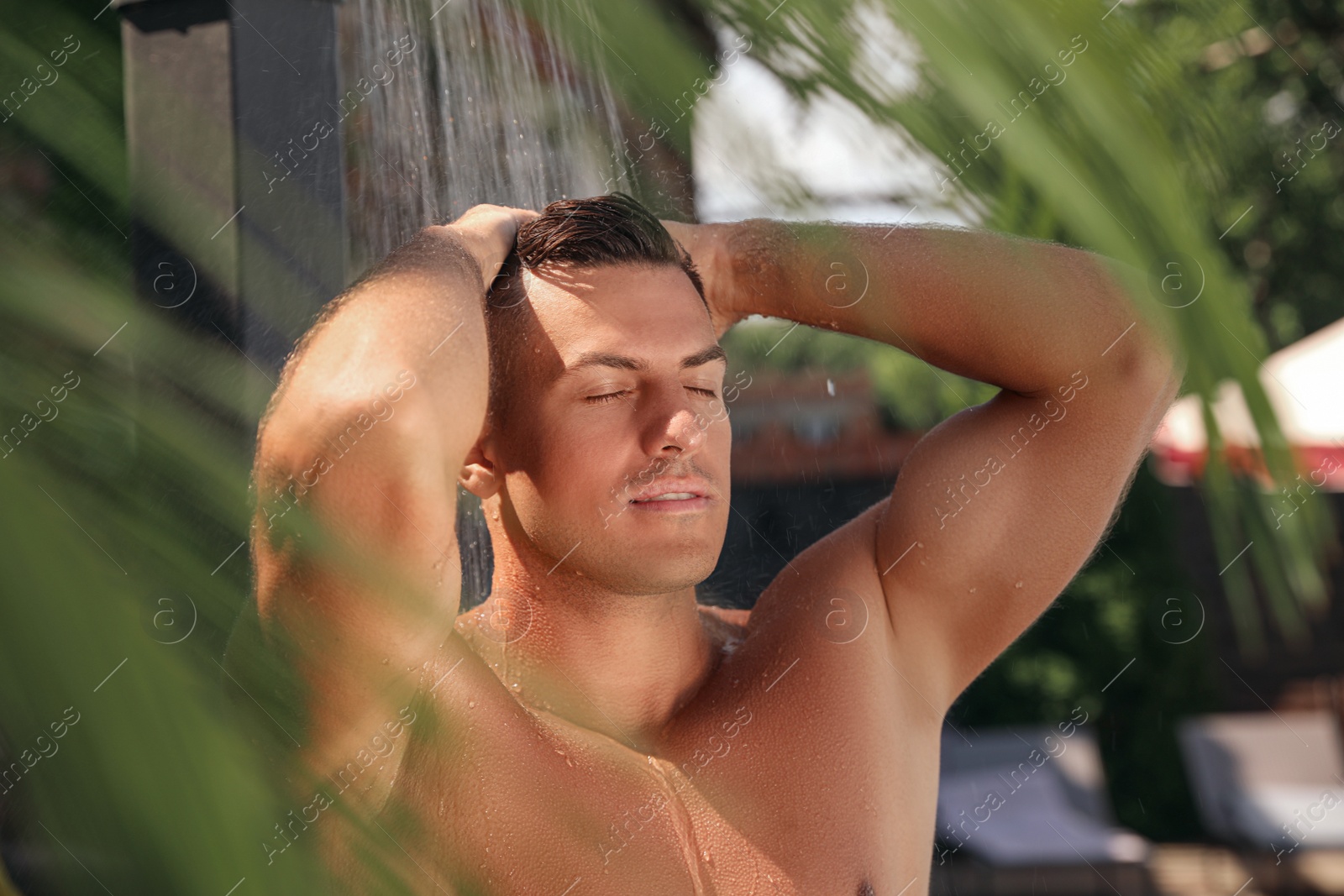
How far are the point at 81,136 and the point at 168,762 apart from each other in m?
0.26

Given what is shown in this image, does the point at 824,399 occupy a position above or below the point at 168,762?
below

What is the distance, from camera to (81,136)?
41 centimetres

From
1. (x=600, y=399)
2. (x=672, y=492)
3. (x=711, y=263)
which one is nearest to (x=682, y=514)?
(x=672, y=492)

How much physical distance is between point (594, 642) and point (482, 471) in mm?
208

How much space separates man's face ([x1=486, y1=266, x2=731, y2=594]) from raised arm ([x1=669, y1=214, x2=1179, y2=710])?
18cm

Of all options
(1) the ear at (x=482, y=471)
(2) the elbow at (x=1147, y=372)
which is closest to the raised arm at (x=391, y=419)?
(1) the ear at (x=482, y=471)

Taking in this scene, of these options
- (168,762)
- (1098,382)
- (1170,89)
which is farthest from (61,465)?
(1098,382)

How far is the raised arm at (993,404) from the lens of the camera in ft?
Result: 4.40

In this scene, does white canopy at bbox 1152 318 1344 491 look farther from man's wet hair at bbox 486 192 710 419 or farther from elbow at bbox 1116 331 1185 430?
man's wet hair at bbox 486 192 710 419

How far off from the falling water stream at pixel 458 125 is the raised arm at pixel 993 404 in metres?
0.21

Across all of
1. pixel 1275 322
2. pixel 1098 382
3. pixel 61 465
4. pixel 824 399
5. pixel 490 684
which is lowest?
pixel 1275 322

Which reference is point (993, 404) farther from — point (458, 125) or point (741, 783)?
point (458, 125)

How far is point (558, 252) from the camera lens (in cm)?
122

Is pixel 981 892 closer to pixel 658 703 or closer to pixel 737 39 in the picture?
pixel 658 703
